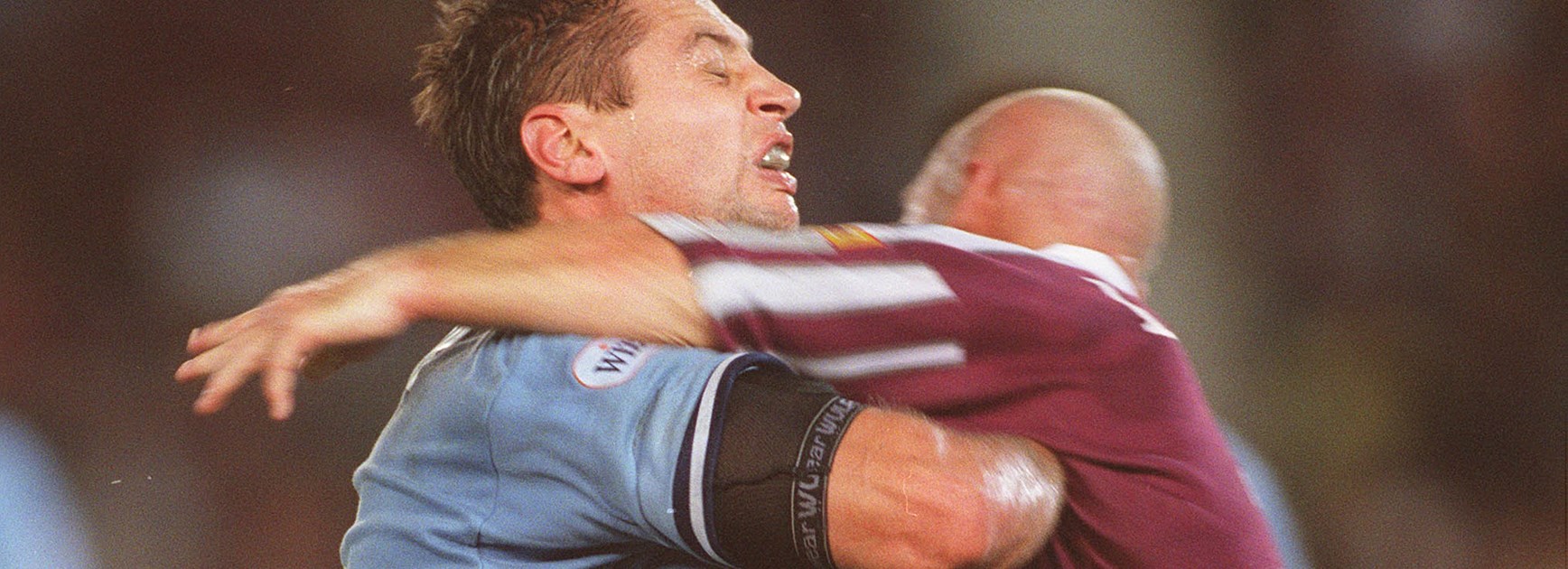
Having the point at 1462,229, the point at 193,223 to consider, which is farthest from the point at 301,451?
the point at 1462,229

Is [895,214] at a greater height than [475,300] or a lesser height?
lesser

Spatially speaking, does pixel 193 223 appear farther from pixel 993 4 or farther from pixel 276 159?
pixel 993 4

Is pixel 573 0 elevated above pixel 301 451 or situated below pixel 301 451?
above

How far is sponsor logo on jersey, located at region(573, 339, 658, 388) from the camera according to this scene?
0.56m

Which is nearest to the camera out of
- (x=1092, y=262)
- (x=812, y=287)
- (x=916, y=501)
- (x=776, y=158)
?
(x=916, y=501)

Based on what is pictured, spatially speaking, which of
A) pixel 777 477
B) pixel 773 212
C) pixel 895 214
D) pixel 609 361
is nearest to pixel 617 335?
pixel 609 361

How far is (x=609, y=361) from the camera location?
0.57 metres

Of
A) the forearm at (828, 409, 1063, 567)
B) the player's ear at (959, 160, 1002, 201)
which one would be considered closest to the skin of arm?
the forearm at (828, 409, 1063, 567)

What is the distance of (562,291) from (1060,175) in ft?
1.20

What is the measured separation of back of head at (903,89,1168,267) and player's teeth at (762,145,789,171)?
12cm

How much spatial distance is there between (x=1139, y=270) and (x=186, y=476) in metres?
1.02

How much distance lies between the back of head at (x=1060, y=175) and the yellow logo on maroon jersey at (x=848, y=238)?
173mm

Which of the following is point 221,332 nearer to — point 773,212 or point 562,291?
point 562,291

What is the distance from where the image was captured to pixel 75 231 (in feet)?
4.26
